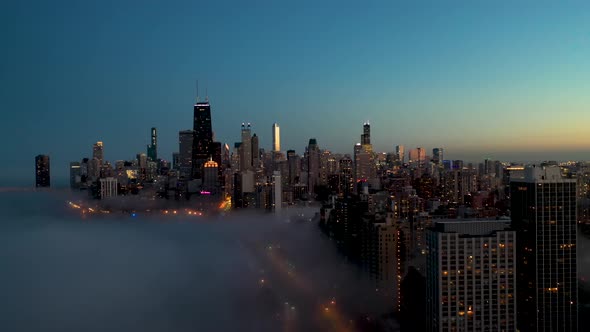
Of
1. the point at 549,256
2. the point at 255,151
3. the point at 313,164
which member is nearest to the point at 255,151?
the point at 255,151

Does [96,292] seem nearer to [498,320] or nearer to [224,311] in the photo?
[224,311]

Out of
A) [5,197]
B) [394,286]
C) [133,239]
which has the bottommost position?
[394,286]

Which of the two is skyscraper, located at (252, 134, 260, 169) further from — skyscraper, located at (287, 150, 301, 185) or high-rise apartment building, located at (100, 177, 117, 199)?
high-rise apartment building, located at (100, 177, 117, 199)

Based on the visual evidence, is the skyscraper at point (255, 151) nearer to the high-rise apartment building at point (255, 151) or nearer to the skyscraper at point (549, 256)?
the high-rise apartment building at point (255, 151)

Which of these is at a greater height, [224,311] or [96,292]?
[96,292]

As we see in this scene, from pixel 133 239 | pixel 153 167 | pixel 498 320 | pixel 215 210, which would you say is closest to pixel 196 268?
pixel 133 239

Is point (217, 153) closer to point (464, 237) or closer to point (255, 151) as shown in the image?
point (255, 151)
